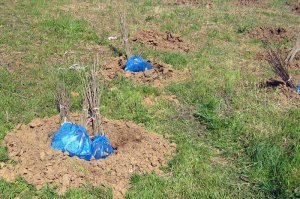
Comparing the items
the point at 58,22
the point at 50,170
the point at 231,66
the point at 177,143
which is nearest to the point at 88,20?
the point at 58,22

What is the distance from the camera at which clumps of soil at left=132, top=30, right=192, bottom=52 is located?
31.4 ft

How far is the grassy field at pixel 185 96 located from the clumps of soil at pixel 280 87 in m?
0.13

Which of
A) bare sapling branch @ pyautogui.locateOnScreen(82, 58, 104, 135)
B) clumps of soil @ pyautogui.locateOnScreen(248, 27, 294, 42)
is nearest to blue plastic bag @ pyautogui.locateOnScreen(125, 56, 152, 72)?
bare sapling branch @ pyautogui.locateOnScreen(82, 58, 104, 135)

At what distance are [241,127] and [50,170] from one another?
310cm

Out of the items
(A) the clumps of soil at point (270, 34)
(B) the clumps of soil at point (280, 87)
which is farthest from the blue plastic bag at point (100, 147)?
(A) the clumps of soil at point (270, 34)

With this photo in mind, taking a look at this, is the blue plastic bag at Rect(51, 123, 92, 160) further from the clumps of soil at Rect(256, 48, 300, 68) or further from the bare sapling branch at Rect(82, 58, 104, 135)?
the clumps of soil at Rect(256, 48, 300, 68)

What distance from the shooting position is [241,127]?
635 cm

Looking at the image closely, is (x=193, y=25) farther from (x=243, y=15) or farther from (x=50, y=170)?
(x=50, y=170)

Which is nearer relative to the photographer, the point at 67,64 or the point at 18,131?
the point at 18,131

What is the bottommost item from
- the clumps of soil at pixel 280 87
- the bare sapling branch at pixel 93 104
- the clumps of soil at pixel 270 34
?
the clumps of soil at pixel 270 34

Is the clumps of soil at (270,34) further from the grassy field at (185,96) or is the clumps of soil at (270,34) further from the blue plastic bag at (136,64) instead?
the blue plastic bag at (136,64)

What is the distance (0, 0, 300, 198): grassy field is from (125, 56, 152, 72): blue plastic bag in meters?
0.51

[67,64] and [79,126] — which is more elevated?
[79,126]

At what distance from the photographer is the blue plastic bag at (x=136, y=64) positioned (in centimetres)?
805
